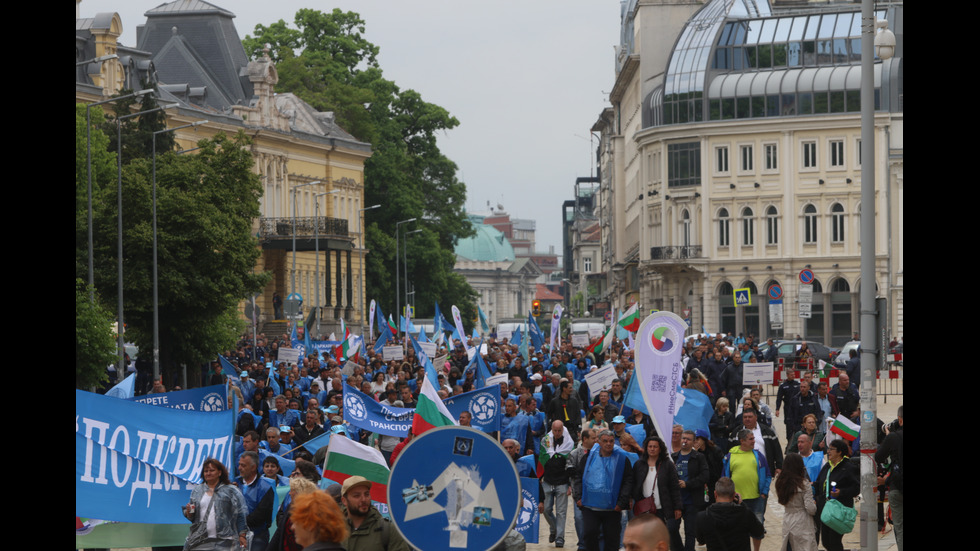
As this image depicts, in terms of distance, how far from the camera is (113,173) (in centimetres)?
4081

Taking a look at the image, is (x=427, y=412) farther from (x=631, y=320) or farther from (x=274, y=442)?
(x=631, y=320)

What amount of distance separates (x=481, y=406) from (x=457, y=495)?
30.3 ft

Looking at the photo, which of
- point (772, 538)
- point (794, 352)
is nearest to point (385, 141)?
point (794, 352)

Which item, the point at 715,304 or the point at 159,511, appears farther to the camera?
the point at 715,304

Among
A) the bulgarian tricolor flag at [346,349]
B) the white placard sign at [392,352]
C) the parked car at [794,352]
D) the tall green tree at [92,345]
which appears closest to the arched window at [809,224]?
the parked car at [794,352]

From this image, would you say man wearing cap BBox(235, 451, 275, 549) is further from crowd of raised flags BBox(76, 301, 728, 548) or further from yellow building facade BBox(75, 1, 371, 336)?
yellow building facade BBox(75, 1, 371, 336)

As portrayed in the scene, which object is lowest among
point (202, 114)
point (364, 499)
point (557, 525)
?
point (557, 525)

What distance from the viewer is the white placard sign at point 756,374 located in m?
27.0

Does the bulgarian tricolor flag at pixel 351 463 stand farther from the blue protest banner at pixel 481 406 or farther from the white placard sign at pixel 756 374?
the white placard sign at pixel 756 374

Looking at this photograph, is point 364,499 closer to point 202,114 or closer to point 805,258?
point 202,114

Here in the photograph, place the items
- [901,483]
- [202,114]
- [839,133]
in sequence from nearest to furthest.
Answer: [901,483]
[202,114]
[839,133]
